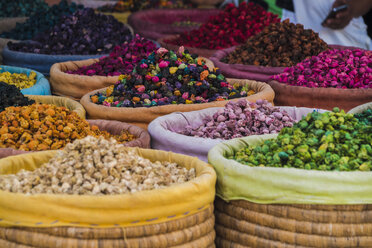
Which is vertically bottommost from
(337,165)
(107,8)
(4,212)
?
(107,8)

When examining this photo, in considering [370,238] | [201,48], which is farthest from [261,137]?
[201,48]

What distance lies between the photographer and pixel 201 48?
4227mm

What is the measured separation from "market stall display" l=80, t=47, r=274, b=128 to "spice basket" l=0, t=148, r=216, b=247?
1152 mm

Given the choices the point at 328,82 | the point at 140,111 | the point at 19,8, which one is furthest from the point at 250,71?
the point at 19,8

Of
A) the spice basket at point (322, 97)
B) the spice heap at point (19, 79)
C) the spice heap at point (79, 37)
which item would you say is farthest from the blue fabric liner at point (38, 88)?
the spice basket at point (322, 97)

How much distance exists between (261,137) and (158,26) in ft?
10.7

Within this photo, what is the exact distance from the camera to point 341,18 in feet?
15.8

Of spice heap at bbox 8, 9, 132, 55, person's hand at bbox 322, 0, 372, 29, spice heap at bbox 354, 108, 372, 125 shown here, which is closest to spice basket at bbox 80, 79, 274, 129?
spice heap at bbox 354, 108, 372, 125

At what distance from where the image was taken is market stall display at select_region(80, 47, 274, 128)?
2.59 metres

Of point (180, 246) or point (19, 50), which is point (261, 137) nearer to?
point (180, 246)

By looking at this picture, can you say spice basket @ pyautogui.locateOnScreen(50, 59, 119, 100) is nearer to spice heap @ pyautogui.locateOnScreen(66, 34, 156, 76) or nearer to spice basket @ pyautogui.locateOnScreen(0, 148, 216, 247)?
spice heap @ pyautogui.locateOnScreen(66, 34, 156, 76)

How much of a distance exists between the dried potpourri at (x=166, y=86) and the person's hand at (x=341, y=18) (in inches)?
90.5

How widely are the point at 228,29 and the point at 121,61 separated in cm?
137

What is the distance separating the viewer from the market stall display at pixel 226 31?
168 inches
